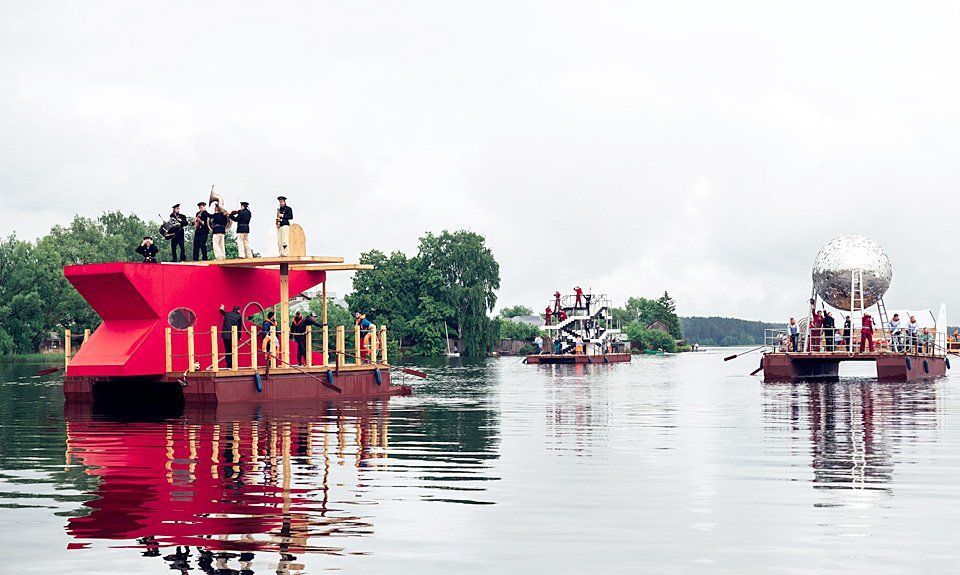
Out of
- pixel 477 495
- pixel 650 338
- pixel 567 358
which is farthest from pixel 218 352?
pixel 650 338

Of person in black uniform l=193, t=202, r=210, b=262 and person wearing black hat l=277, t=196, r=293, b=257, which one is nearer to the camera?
person wearing black hat l=277, t=196, r=293, b=257

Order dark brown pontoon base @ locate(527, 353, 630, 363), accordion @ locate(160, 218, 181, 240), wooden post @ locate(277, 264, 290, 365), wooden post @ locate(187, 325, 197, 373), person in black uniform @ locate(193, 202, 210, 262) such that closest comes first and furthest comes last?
wooden post @ locate(187, 325, 197, 373), wooden post @ locate(277, 264, 290, 365), accordion @ locate(160, 218, 181, 240), person in black uniform @ locate(193, 202, 210, 262), dark brown pontoon base @ locate(527, 353, 630, 363)

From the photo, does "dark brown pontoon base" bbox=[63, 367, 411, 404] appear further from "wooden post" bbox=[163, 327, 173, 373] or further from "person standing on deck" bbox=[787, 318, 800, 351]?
"person standing on deck" bbox=[787, 318, 800, 351]

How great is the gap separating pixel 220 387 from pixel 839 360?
30.9 metres

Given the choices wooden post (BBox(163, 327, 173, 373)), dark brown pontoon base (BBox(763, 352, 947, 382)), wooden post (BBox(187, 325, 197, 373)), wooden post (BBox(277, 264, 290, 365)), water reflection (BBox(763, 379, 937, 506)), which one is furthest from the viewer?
dark brown pontoon base (BBox(763, 352, 947, 382))

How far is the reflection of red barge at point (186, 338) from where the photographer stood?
1220 inches

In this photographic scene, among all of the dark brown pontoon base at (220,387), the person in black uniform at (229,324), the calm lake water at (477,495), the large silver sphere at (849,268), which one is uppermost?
the large silver sphere at (849,268)

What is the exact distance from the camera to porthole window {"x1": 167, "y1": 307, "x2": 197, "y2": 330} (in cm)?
3225

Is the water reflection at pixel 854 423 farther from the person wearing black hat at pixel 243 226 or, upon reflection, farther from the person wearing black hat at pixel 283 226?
the person wearing black hat at pixel 243 226

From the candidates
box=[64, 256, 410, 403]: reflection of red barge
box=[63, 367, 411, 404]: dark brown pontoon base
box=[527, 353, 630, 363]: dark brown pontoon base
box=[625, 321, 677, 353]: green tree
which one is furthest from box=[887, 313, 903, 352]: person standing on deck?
box=[625, 321, 677, 353]: green tree

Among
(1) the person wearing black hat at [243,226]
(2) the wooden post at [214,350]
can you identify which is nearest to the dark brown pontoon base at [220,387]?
(2) the wooden post at [214,350]

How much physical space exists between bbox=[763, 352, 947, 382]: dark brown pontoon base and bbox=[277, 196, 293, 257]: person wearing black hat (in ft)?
81.7

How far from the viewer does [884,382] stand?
163 ft

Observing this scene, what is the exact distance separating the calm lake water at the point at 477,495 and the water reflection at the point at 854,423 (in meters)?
0.10
